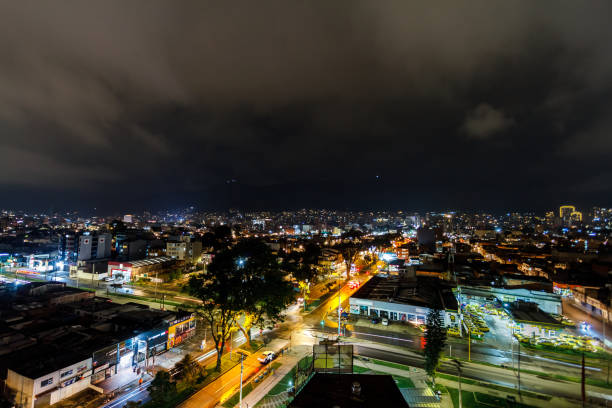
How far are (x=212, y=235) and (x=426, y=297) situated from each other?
5238 centimetres

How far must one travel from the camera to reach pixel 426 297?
87.8 ft

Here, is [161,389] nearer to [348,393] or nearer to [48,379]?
[48,379]

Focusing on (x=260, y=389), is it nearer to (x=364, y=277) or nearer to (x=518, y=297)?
(x=518, y=297)

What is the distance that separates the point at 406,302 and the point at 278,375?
1471 cm

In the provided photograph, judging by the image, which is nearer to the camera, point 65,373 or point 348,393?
point 348,393

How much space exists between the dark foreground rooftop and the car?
1002 centimetres

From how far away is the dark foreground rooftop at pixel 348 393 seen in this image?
24.7ft

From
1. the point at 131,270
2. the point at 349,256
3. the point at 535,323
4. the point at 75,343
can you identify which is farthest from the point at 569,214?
the point at 75,343

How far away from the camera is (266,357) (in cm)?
1780

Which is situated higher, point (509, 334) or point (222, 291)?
point (222, 291)

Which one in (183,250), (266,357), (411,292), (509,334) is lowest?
(266,357)

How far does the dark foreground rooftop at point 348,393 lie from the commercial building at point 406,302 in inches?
621

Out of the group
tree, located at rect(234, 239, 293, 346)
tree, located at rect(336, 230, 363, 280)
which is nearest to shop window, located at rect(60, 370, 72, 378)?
tree, located at rect(234, 239, 293, 346)

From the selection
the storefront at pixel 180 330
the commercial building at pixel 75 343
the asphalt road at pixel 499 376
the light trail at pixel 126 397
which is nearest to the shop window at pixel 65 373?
the commercial building at pixel 75 343
